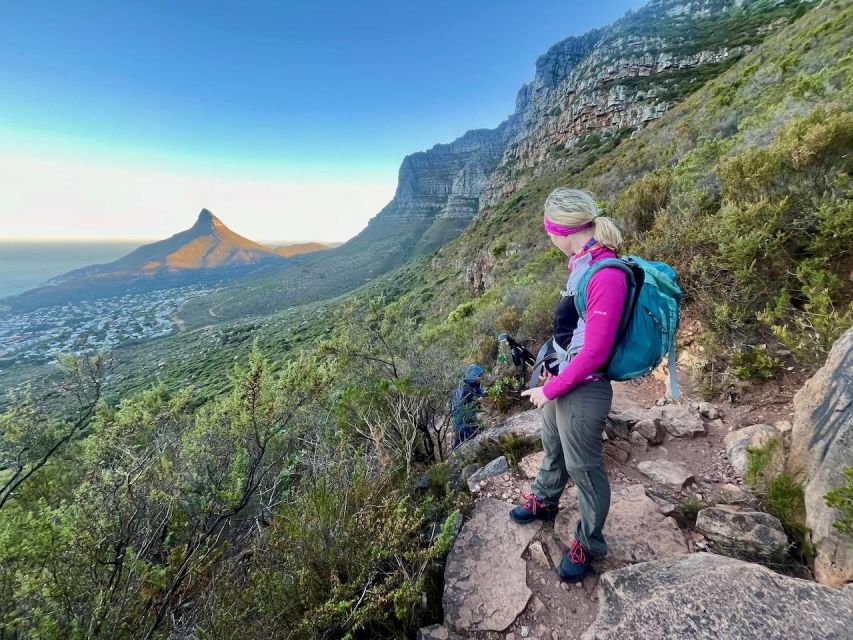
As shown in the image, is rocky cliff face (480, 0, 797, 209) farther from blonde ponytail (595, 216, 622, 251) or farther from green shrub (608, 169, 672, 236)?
blonde ponytail (595, 216, 622, 251)

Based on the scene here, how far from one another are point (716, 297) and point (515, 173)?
48.1 metres

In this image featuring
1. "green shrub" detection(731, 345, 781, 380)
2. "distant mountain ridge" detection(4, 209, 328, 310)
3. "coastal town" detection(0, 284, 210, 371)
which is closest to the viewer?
"green shrub" detection(731, 345, 781, 380)

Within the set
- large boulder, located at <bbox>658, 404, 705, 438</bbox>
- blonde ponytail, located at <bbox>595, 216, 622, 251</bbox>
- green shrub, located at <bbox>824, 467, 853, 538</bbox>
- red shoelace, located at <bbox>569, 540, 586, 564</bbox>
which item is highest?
blonde ponytail, located at <bbox>595, 216, 622, 251</bbox>

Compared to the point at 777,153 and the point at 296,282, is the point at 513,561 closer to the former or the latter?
the point at 777,153

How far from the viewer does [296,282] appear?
228 feet

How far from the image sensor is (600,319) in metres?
1.45

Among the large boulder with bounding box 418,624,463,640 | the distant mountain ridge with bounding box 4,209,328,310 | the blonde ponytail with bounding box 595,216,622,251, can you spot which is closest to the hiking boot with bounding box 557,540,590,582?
the large boulder with bounding box 418,624,463,640

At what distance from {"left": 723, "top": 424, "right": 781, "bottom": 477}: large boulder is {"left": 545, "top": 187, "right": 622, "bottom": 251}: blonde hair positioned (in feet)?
6.28

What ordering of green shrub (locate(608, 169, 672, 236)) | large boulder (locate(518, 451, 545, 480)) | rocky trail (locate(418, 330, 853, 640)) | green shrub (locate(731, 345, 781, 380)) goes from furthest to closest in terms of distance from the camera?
1. green shrub (locate(608, 169, 672, 236))
2. green shrub (locate(731, 345, 781, 380))
3. large boulder (locate(518, 451, 545, 480))
4. rocky trail (locate(418, 330, 853, 640))

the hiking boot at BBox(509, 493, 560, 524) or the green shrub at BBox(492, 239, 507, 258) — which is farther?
the green shrub at BBox(492, 239, 507, 258)

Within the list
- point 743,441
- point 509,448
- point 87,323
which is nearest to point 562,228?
point 509,448

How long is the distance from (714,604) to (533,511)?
94 centimetres

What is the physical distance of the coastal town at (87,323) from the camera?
39312mm

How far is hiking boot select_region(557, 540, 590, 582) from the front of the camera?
1.76 meters
